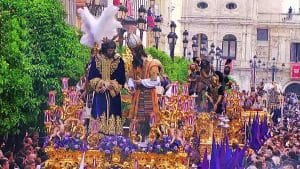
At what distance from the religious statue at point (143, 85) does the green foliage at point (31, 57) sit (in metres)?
2.84

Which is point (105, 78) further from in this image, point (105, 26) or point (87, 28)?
point (87, 28)

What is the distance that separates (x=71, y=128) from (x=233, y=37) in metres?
82.6

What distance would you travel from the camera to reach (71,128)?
17.9m

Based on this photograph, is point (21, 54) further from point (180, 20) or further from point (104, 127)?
point (180, 20)

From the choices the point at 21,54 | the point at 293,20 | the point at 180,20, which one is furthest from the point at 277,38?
the point at 21,54

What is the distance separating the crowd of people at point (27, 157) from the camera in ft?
62.4

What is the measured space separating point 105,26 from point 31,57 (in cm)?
673

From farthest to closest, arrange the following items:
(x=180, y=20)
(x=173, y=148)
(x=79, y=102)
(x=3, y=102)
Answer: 1. (x=180, y=20)
2. (x=3, y=102)
3. (x=79, y=102)
4. (x=173, y=148)

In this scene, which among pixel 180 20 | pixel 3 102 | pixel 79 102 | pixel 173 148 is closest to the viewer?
pixel 173 148

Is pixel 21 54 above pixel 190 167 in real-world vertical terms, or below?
above

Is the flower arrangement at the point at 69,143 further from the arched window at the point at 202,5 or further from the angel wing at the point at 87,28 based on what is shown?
the arched window at the point at 202,5

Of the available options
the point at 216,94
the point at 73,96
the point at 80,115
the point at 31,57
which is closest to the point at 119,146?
the point at 80,115

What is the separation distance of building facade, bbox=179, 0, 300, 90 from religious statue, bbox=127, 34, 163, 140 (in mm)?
79187

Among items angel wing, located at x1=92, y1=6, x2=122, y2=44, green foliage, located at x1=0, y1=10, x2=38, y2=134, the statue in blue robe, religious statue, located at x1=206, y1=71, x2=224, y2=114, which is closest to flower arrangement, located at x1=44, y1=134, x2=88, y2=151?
the statue in blue robe
